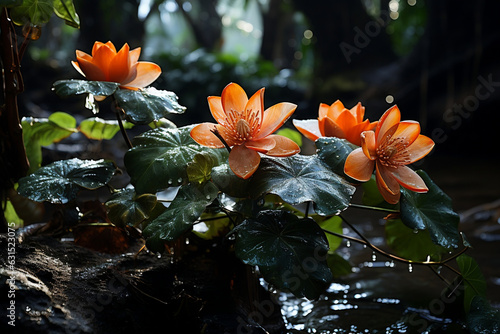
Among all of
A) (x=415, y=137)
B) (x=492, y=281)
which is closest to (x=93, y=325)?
(x=415, y=137)

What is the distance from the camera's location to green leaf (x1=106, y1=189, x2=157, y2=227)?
1318 mm

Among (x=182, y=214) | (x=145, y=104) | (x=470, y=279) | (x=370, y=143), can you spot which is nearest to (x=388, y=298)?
(x=470, y=279)

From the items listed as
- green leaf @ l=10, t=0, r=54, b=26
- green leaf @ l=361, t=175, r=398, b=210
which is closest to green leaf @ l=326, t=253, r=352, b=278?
green leaf @ l=361, t=175, r=398, b=210

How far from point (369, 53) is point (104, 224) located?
8.32 metres

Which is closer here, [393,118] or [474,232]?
[393,118]

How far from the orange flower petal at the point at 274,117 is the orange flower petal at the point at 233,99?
0.26 ft

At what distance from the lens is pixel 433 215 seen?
1470 mm

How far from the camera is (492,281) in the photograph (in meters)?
2.00

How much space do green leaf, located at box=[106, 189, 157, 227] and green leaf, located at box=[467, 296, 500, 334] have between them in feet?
3.43

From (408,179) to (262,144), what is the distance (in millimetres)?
438

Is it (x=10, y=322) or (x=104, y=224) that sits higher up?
(x=104, y=224)

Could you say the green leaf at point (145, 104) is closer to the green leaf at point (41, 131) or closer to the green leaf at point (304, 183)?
the green leaf at point (304, 183)

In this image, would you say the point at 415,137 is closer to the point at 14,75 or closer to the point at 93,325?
the point at 93,325

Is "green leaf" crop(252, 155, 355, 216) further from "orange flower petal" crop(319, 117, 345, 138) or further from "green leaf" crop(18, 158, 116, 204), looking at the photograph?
"green leaf" crop(18, 158, 116, 204)
